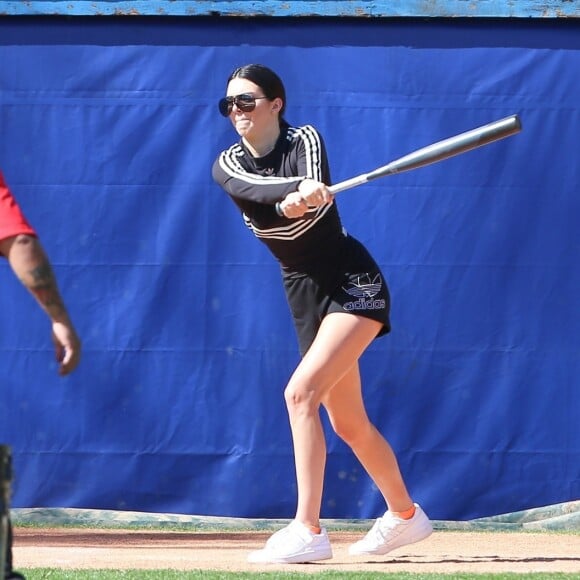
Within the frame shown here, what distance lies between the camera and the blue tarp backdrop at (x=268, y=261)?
625cm

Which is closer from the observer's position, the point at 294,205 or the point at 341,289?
the point at 294,205

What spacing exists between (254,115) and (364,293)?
31.6 inches

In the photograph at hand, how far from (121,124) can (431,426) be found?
2.14 meters

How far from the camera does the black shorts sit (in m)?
4.84

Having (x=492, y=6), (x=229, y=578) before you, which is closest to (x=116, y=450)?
(x=229, y=578)

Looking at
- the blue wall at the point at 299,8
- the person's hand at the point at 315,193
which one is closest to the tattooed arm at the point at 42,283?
the person's hand at the point at 315,193

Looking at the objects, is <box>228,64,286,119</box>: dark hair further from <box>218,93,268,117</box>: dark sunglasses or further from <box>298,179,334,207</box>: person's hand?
<box>298,179,334,207</box>: person's hand

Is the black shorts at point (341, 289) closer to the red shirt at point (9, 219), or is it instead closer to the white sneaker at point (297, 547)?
the white sneaker at point (297, 547)

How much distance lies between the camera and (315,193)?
452 cm

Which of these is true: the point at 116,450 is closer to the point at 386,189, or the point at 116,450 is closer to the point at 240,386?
the point at 240,386

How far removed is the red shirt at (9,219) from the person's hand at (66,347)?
0.78 feet

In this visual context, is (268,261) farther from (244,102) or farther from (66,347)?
(66,347)

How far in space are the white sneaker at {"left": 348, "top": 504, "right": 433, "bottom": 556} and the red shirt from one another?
8.07 feet

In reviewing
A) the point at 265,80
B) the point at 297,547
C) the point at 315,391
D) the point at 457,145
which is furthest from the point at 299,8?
the point at 297,547
